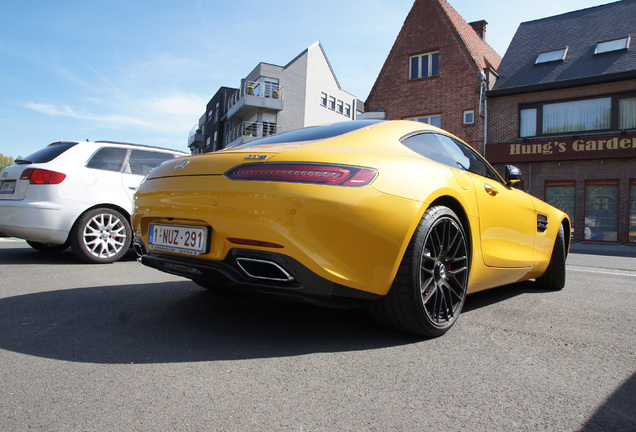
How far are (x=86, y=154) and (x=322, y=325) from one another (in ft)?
14.0

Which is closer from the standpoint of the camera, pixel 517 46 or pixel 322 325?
pixel 322 325

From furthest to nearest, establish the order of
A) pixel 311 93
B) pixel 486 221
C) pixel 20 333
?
pixel 311 93 < pixel 486 221 < pixel 20 333

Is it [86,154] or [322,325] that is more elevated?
[86,154]

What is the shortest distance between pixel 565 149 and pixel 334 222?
712 inches

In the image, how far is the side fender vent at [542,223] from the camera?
4.06 meters

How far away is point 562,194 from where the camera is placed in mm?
17797

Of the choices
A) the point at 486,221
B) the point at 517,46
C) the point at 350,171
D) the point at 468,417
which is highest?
the point at 517,46

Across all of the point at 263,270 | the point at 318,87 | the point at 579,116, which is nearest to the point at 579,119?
the point at 579,116

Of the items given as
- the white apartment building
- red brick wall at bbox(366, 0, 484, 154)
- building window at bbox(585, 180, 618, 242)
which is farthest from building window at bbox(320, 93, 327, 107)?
building window at bbox(585, 180, 618, 242)

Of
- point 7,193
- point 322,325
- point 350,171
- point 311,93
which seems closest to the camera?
point 350,171

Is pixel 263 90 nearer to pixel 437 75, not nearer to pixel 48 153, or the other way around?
pixel 437 75

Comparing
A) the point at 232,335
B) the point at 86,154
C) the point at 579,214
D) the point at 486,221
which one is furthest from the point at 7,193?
the point at 579,214

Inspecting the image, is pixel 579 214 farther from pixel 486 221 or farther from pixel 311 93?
pixel 311 93

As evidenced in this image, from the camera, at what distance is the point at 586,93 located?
17.3 metres
